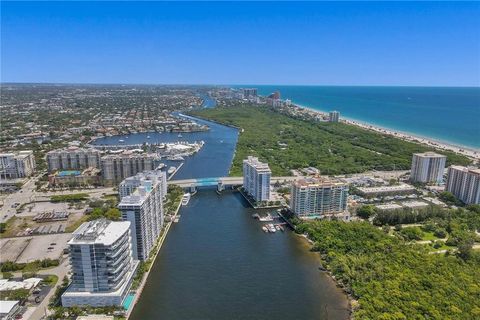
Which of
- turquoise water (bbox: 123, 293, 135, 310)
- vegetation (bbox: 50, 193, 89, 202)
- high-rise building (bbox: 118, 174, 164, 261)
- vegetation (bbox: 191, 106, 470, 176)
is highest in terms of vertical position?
high-rise building (bbox: 118, 174, 164, 261)

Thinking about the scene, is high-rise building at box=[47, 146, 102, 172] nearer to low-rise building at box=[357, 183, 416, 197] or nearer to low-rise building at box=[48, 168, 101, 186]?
low-rise building at box=[48, 168, 101, 186]

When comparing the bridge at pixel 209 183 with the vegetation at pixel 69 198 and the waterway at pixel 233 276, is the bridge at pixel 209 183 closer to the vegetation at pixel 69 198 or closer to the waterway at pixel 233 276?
the waterway at pixel 233 276

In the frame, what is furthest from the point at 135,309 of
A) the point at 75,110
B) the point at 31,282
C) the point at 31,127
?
the point at 75,110

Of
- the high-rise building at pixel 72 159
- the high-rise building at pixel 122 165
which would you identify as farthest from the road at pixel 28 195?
the high-rise building at pixel 72 159

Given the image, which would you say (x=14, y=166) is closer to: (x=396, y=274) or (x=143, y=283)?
(x=143, y=283)

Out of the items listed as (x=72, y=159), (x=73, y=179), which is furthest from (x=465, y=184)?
(x=72, y=159)

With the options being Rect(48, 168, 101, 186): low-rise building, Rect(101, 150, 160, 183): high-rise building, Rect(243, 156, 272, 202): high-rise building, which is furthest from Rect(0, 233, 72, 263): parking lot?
Rect(243, 156, 272, 202): high-rise building
